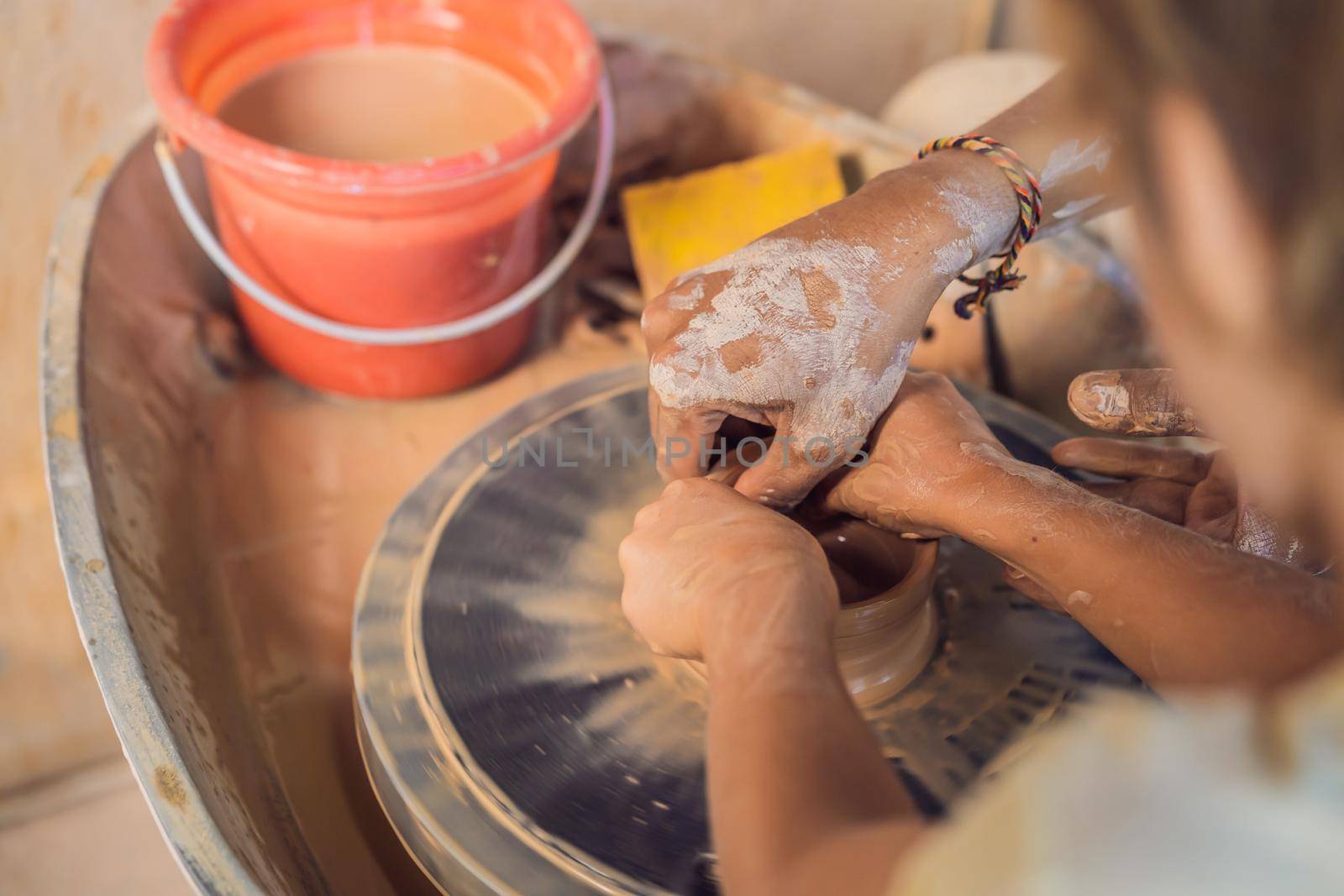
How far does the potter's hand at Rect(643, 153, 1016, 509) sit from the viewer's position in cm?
109

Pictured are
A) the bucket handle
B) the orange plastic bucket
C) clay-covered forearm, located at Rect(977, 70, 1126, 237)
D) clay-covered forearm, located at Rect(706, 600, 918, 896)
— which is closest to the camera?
clay-covered forearm, located at Rect(706, 600, 918, 896)

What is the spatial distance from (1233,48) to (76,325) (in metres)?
1.49

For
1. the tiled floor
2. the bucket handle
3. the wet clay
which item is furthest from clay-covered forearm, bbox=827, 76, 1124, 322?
the tiled floor

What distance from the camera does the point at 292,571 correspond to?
160cm

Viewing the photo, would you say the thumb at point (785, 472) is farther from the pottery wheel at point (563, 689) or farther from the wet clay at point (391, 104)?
the wet clay at point (391, 104)

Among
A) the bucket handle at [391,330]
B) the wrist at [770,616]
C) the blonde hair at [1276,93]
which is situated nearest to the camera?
the blonde hair at [1276,93]

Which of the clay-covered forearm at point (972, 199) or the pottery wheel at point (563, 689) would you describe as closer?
the pottery wheel at point (563, 689)

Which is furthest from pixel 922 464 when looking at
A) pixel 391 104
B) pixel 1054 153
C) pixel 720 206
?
pixel 391 104

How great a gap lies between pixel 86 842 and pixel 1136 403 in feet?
5.77

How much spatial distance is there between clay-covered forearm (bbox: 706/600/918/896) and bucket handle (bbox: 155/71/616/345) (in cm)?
97

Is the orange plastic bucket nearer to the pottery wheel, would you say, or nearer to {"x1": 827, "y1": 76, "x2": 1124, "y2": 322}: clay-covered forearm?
the pottery wheel

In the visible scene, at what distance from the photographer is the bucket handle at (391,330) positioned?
5.27ft

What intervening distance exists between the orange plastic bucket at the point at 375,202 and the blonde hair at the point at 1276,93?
1058 mm

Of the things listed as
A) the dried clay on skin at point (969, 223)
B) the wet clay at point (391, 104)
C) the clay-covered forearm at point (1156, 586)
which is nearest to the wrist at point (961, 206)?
the dried clay on skin at point (969, 223)
